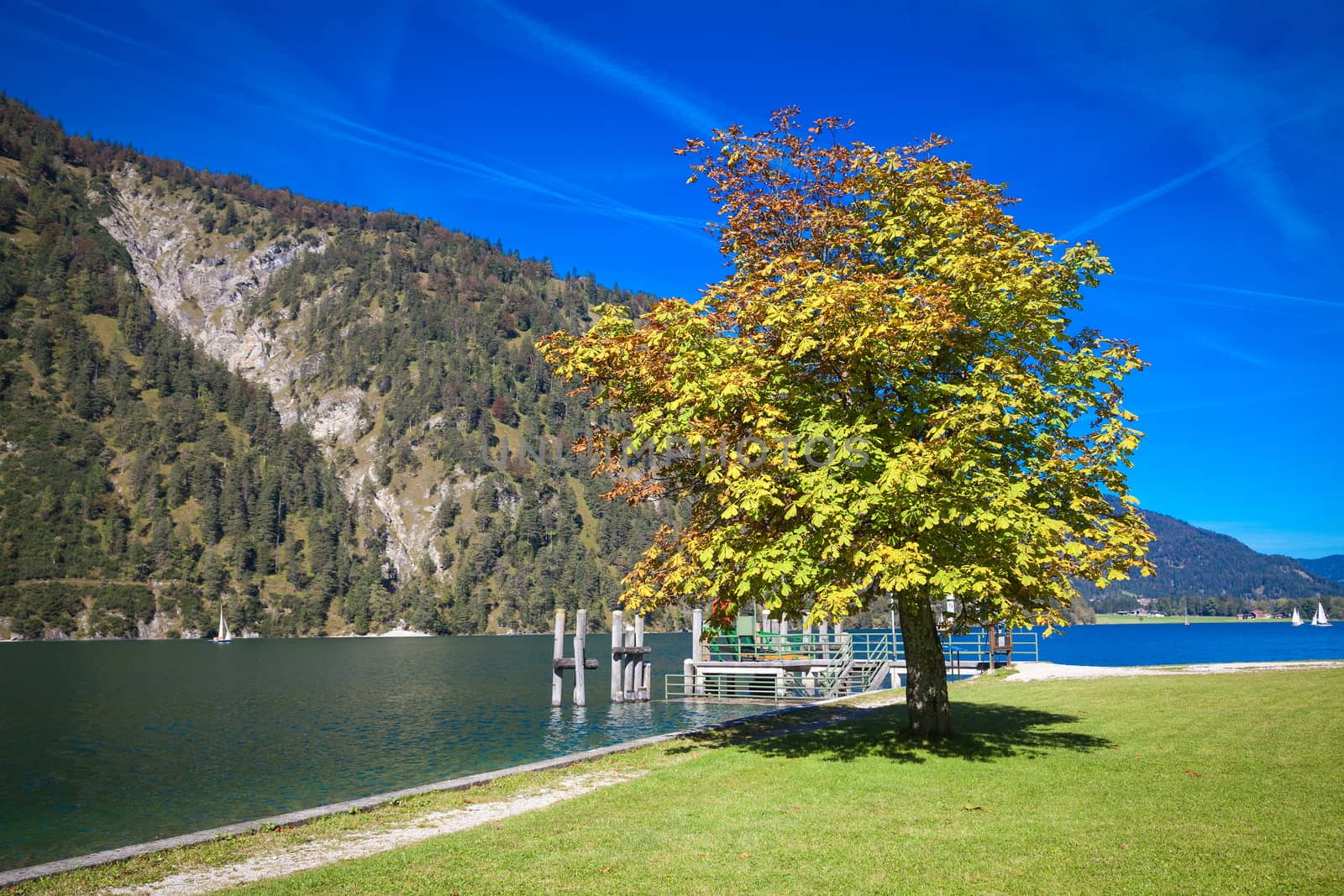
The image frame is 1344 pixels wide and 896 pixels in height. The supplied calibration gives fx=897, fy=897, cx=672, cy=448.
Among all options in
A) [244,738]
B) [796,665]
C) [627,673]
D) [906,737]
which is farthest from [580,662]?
[906,737]

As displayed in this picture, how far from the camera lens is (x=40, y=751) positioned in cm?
3319

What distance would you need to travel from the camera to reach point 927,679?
19.0 metres

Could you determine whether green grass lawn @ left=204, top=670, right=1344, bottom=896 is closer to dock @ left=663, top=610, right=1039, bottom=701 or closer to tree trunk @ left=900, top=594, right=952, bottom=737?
tree trunk @ left=900, top=594, right=952, bottom=737

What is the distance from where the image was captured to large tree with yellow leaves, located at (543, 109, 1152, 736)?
15234 mm

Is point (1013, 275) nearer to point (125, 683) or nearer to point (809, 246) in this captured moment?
point (809, 246)

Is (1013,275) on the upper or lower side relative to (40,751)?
upper

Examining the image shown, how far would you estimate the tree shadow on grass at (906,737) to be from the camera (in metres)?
17.5

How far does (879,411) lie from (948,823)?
A: 7.84 metres

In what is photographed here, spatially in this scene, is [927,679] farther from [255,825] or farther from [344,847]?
[255,825]

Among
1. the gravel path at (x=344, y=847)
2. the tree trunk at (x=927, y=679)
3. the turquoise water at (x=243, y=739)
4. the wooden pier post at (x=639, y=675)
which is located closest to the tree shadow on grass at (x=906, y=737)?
the tree trunk at (x=927, y=679)

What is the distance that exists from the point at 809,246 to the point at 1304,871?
14674 millimetres

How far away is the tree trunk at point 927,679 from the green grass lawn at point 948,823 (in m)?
0.65

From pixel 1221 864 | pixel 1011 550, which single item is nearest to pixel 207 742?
pixel 1011 550

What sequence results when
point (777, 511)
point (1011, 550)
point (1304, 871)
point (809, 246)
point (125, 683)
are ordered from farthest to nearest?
point (125, 683), point (809, 246), point (777, 511), point (1011, 550), point (1304, 871)
